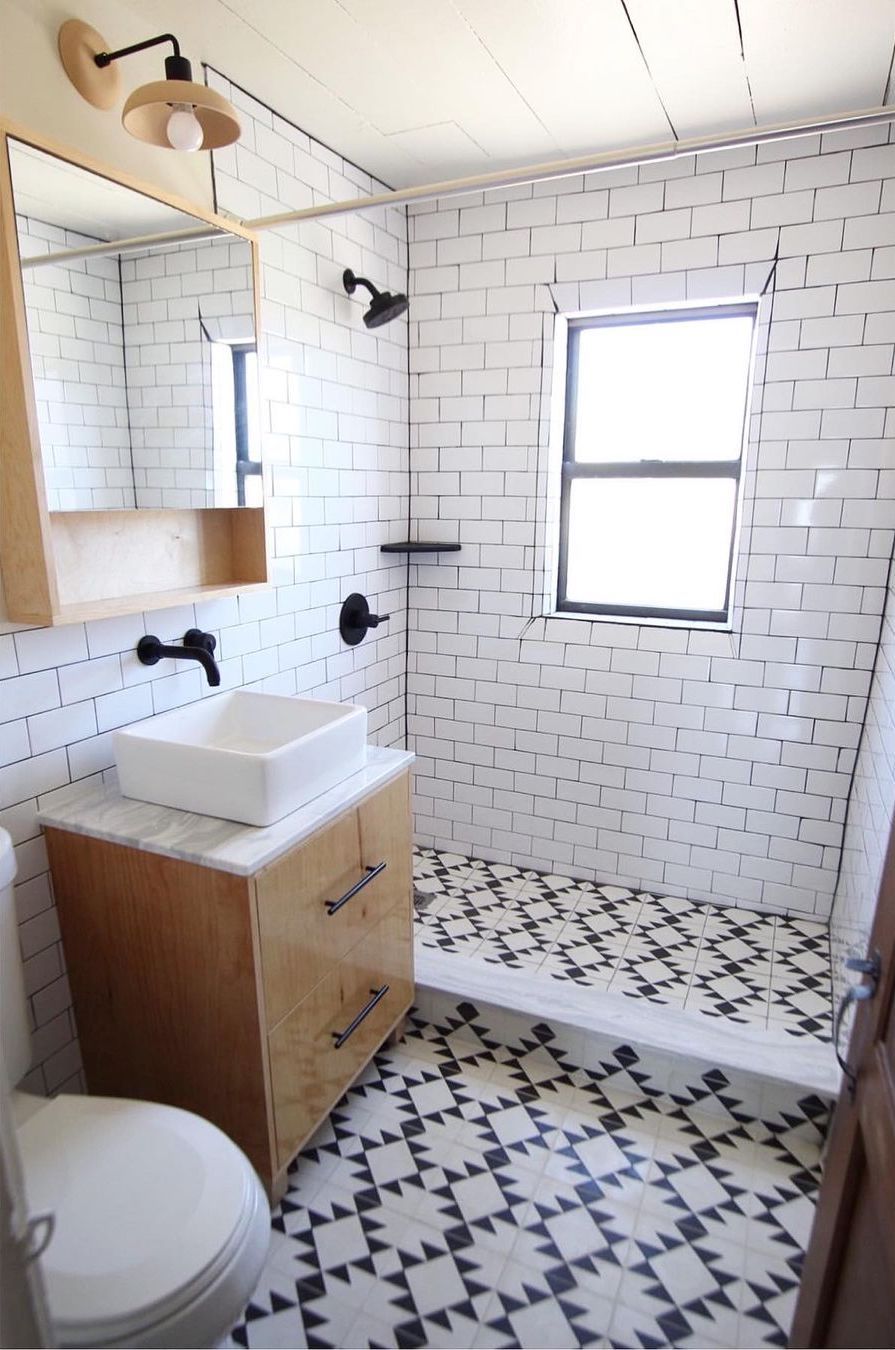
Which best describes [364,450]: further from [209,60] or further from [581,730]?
[581,730]

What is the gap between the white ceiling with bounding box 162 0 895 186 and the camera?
5.55 ft

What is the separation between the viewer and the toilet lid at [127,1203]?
1.02 m

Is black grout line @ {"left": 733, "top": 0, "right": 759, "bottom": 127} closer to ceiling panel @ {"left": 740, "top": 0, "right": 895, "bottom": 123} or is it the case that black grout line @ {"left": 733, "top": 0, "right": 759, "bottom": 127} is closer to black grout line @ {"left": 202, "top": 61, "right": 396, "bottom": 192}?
ceiling panel @ {"left": 740, "top": 0, "right": 895, "bottom": 123}

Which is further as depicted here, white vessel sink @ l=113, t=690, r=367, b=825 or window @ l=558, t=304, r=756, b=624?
window @ l=558, t=304, r=756, b=624

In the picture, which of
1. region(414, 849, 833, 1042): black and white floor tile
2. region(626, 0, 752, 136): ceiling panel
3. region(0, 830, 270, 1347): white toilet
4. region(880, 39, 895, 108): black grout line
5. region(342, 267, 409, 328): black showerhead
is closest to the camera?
region(0, 830, 270, 1347): white toilet

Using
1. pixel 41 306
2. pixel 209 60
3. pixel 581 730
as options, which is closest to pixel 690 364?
pixel 581 730

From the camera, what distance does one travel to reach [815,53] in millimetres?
1849

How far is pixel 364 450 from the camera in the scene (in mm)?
2699

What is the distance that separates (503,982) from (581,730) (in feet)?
3.37

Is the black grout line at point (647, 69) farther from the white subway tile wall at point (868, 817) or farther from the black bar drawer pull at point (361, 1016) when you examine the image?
the black bar drawer pull at point (361, 1016)

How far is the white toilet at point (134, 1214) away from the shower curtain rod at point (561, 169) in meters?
1.32

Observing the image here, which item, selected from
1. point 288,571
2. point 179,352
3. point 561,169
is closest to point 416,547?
point 288,571

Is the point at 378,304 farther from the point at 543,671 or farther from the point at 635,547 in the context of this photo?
the point at 543,671

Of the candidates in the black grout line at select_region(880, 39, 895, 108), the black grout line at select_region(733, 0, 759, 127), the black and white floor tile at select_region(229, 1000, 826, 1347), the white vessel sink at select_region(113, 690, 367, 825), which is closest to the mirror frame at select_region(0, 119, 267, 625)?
the white vessel sink at select_region(113, 690, 367, 825)
